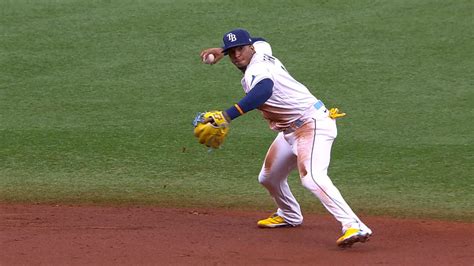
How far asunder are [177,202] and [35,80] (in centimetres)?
377

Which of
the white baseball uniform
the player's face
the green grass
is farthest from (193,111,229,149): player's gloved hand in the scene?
the green grass

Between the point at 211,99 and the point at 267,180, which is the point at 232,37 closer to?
the point at 267,180

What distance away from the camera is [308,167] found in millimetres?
6609

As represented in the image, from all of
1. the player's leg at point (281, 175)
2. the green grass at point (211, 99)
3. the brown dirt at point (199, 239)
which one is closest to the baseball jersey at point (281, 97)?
the player's leg at point (281, 175)

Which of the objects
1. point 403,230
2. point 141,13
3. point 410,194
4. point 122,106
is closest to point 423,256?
point 403,230

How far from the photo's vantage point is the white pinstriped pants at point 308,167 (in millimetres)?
6469

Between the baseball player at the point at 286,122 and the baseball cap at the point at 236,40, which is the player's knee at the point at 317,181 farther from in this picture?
the baseball cap at the point at 236,40

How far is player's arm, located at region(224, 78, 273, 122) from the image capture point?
6344 mm

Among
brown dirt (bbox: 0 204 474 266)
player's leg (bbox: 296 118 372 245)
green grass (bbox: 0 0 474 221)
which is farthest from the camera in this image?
green grass (bbox: 0 0 474 221)

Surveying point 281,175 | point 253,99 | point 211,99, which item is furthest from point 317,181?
point 211,99

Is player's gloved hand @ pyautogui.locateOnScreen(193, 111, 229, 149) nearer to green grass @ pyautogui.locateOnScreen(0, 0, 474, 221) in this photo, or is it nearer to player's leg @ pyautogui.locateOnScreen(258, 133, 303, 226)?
player's leg @ pyautogui.locateOnScreen(258, 133, 303, 226)

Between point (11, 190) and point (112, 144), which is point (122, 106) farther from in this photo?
point (11, 190)

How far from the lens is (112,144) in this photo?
30.5 ft

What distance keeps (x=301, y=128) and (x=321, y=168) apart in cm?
36
